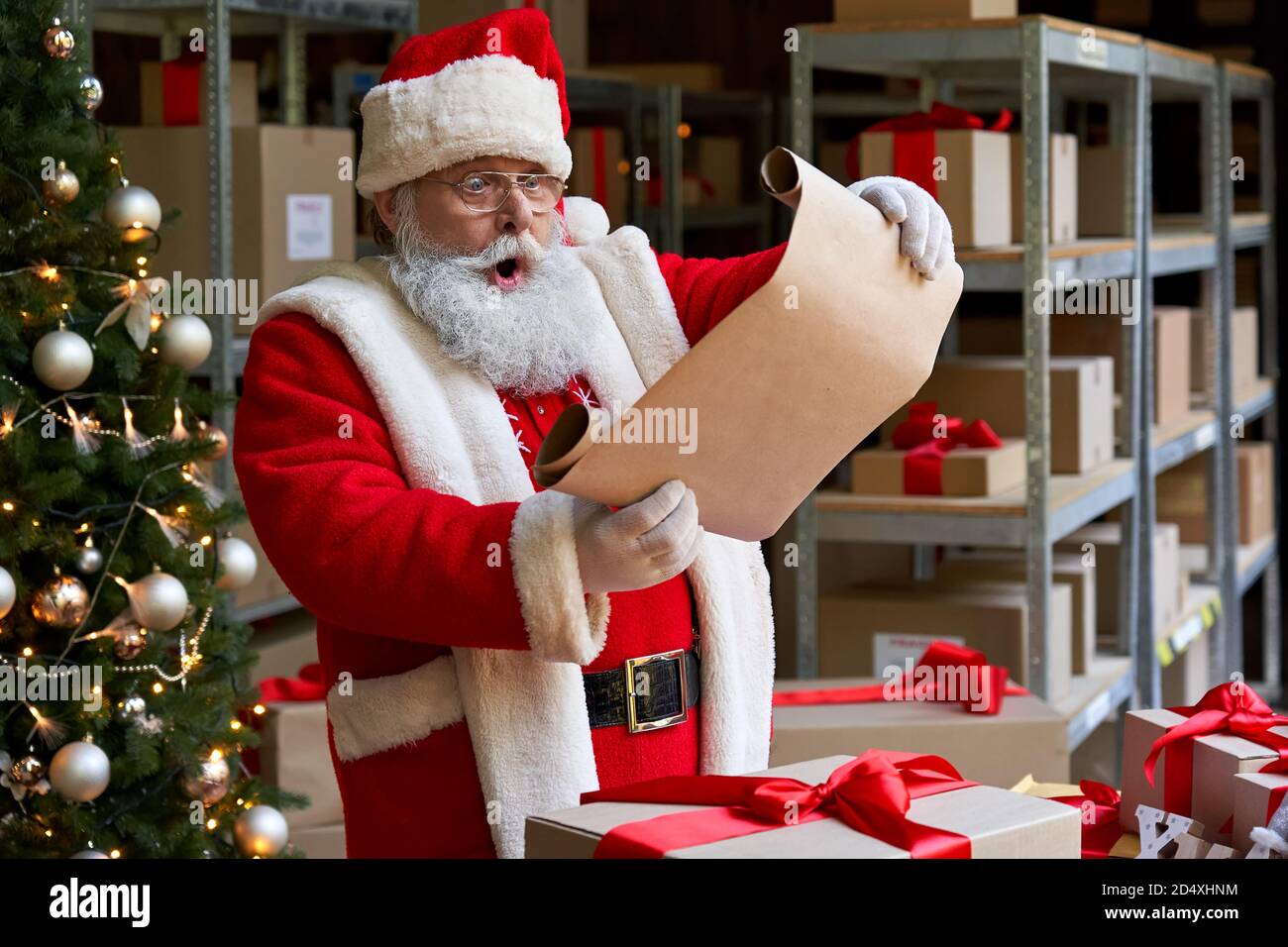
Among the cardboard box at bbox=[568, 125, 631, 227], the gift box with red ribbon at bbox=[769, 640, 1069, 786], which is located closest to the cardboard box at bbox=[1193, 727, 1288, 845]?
the gift box with red ribbon at bbox=[769, 640, 1069, 786]

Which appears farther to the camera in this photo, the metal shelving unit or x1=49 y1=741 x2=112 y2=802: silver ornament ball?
the metal shelving unit

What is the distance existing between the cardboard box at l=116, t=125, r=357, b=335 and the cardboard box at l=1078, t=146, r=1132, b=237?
1.92 meters

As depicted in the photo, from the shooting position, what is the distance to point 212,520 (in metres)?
2.57

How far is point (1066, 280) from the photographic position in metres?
3.38

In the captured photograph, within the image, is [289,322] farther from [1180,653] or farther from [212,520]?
[1180,653]

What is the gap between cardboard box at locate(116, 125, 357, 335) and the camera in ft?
10.5

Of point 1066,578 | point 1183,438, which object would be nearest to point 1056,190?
point 1066,578

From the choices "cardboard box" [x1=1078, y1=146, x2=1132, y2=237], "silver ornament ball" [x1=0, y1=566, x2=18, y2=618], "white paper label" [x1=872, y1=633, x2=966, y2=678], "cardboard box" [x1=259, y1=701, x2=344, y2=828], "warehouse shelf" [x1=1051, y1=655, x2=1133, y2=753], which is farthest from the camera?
"cardboard box" [x1=1078, y1=146, x2=1132, y2=237]

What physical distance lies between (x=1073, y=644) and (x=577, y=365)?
2.27m

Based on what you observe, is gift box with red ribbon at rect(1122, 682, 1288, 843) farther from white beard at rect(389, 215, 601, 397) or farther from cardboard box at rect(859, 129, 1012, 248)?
cardboard box at rect(859, 129, 1012, 248)

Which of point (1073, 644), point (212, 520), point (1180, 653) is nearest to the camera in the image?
point (212, 520)
